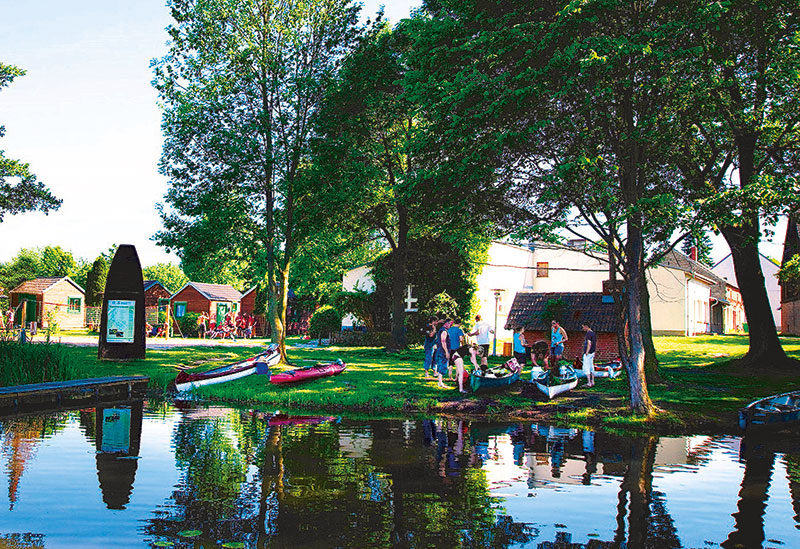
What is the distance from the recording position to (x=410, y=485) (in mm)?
9148

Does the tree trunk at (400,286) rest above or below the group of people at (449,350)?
above

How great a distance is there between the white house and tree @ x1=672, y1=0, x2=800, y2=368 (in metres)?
43.1

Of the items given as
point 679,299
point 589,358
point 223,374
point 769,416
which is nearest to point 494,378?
point 589,358

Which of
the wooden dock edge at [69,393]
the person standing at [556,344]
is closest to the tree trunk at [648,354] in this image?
the person standing at [556,344]

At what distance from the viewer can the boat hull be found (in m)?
19.6

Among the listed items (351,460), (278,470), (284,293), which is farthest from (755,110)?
(284,293)

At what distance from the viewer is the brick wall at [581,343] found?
24.5m

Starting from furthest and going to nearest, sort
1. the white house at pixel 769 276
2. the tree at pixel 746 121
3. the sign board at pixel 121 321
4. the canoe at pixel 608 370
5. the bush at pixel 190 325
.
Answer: the white house at pixel 769 276
the bush at pixel 190 325
the sign board at pixel 121 321
the canoe at pixel 608 370
the tree at pixel 746 121

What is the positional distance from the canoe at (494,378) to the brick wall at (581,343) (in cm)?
627

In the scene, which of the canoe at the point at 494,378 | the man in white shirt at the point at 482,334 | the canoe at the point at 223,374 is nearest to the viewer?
the canoe at the point at 494,378

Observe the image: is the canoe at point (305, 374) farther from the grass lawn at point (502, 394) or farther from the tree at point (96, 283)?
the tree at point (96, 283)

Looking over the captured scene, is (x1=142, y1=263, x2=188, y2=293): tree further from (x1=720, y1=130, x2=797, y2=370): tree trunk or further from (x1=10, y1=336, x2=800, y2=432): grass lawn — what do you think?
(x1=720, y1=130, x2=797, y2=370): tree trunk

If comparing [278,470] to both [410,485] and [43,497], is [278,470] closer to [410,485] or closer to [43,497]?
[410,485]

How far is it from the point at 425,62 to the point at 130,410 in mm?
11525
